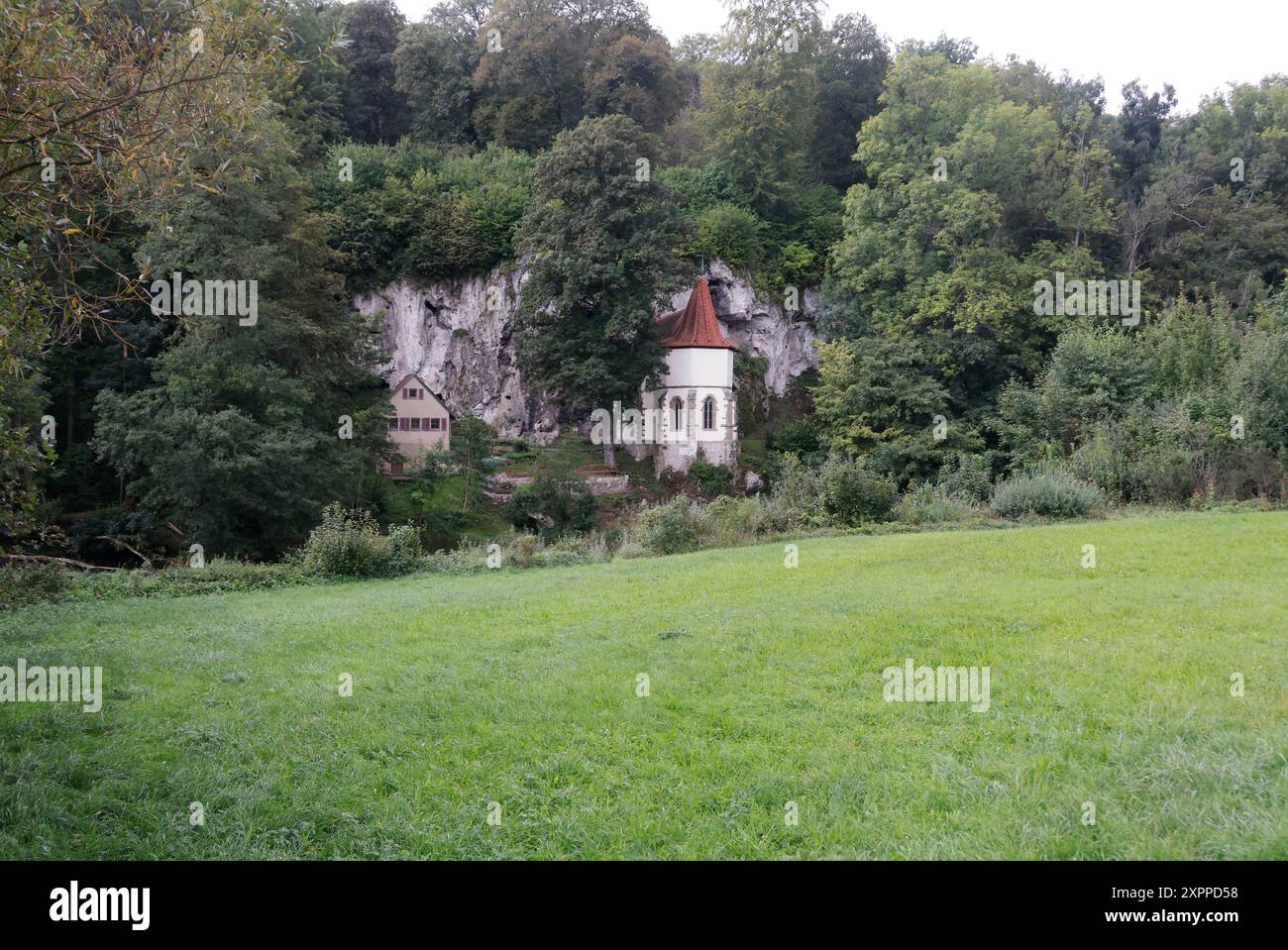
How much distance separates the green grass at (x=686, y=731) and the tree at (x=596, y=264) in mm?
21827

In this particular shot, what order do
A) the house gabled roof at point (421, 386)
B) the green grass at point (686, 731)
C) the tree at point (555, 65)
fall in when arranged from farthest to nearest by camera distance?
the tree at point (555, 65)
the house gabled roof at point (421, 386)
the green grass at point (686, 731)

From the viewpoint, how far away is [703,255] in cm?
3866

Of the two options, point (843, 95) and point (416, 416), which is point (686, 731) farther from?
point (843, 95)

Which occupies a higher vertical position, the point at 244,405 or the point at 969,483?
the point at 244,405

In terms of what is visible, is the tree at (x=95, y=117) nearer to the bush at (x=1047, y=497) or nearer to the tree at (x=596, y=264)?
the bush at (x=1047, y=497)

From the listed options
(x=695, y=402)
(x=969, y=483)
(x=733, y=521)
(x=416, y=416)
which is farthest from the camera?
(x=416, y=416)

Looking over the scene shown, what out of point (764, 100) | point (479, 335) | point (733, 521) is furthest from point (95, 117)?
point (764, 100)

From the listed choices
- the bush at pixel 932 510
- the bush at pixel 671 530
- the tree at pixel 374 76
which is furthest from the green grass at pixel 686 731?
the tree at pixel 374 76

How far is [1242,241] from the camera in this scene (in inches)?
1515

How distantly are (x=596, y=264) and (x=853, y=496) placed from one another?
15.5m

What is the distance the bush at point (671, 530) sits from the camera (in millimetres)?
20266

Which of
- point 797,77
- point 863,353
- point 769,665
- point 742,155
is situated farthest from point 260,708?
point 797,77

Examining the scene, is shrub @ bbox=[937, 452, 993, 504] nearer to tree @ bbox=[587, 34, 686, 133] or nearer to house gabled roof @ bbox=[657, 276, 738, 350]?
house gabled roof @ bbox=[657, 276, 738, 350]
